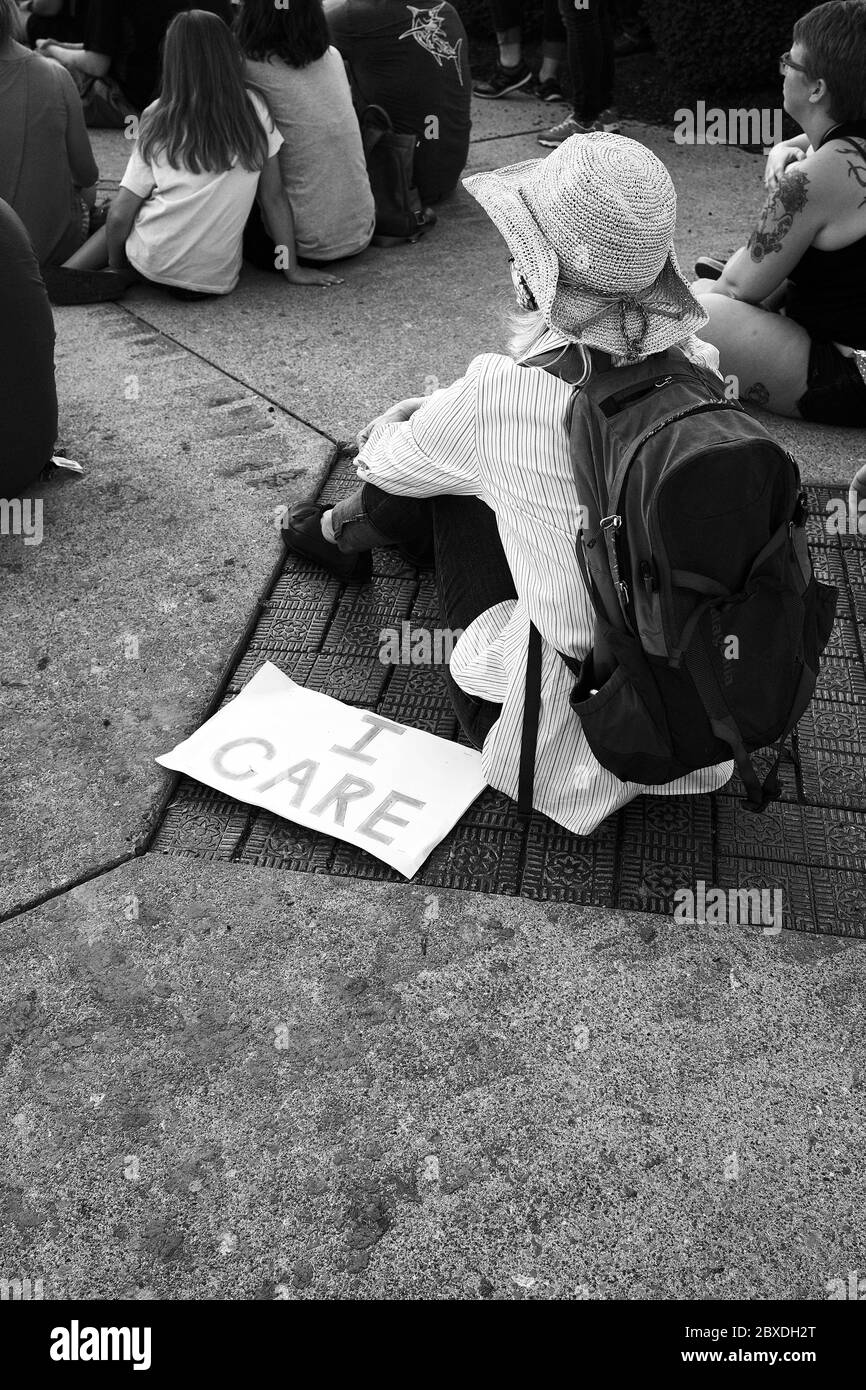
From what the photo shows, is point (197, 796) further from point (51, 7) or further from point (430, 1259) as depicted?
point (51, 7)

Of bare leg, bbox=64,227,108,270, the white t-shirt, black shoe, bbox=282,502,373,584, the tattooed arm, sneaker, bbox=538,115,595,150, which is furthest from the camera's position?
sneaker, bbox=538,115,595,150

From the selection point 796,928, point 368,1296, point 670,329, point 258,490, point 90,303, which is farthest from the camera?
point 90,303

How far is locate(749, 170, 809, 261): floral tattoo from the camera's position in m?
4.00

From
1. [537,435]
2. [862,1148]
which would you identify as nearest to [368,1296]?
[862,1148]

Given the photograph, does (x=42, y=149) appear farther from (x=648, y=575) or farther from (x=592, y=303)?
(x=648, y=575)

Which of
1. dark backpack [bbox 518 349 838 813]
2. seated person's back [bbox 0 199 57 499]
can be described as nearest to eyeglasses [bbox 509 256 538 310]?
dark backpack [bbox 518 349 838 813]

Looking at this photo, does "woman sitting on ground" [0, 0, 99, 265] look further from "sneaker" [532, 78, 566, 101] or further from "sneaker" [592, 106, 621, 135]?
"sneaker" [532, 78, 566, 101]

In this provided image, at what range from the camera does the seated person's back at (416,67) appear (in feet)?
18.1

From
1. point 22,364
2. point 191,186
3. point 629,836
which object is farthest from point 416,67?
point 629,836

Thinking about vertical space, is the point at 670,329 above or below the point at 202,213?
above

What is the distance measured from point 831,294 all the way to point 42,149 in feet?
9.99

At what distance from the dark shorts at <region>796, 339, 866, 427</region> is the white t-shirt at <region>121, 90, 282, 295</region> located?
2.38m

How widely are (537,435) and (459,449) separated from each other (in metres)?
0.33

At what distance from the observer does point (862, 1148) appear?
2.20 metres
